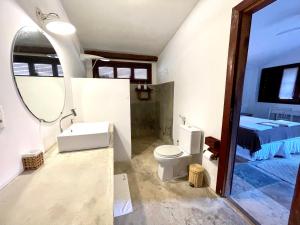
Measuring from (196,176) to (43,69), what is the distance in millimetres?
2149

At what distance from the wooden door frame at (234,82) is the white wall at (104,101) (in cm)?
162

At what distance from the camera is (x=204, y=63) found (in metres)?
2.00

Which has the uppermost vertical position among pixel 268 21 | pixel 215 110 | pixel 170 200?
pixel 268 21

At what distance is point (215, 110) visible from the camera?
1806 millimetres

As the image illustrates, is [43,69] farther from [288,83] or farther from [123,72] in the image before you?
[288,83]

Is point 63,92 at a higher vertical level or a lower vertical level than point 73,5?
lower

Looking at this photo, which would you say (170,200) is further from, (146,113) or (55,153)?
(146,113)

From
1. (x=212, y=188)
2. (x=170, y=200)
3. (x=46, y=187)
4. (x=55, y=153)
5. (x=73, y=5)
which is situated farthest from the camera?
(x=73, y=5)

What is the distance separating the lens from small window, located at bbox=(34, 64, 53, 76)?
1.30 m

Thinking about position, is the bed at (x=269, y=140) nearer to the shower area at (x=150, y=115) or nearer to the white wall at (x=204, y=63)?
the white wall at (x=204, y=63)

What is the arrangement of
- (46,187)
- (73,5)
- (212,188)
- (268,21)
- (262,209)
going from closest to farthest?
(46,187), (262,209), (212,188), (73,5), (268,21)

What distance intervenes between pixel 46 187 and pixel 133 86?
351 centimetres

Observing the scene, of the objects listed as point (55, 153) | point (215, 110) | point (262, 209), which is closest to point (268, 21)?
point (215, 110)

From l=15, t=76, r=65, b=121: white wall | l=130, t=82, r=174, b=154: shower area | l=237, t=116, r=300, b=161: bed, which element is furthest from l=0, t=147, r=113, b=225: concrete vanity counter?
l=130, t=82, r=174, b=154: shower area
